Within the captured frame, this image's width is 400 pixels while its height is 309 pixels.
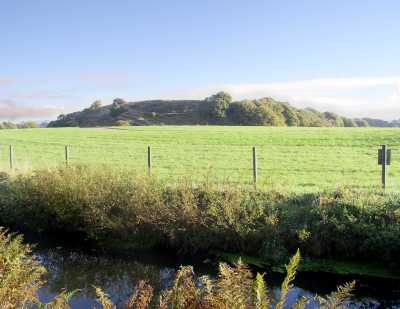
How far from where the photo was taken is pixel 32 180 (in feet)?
46.2

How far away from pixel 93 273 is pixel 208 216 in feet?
9.86

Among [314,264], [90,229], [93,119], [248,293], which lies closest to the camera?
[248,293]

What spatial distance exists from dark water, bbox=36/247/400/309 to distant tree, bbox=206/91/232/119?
6735 centimetres

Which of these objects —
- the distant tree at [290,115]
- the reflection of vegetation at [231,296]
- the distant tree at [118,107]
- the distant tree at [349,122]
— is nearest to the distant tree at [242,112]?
the distant tree at [290,115]

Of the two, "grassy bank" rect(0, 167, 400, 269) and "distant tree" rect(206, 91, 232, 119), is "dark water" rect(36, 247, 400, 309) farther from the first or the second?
"distant tree" rect(206, 91, 232, 119)

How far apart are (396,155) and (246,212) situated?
16.6 metres

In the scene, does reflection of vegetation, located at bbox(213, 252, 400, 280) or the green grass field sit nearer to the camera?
reflection of vegetation, located at bbox(213, 252, 400, 280)

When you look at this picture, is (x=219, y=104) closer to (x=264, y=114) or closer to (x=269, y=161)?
(x=264, y=114)

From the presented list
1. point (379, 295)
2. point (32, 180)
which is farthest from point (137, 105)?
point (379, 295)

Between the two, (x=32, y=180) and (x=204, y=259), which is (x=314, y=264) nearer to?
(x=204, y=259)

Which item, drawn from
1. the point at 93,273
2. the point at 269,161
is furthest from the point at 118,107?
the point at 93,273

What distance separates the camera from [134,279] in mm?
9875

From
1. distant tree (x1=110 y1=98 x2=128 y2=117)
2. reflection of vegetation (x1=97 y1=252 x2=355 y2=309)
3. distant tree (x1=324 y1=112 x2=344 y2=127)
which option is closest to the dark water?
reflection of vegetation (x1=97 y1=252 x2=355 y2=309)

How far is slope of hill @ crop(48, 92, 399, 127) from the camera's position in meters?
77.5
